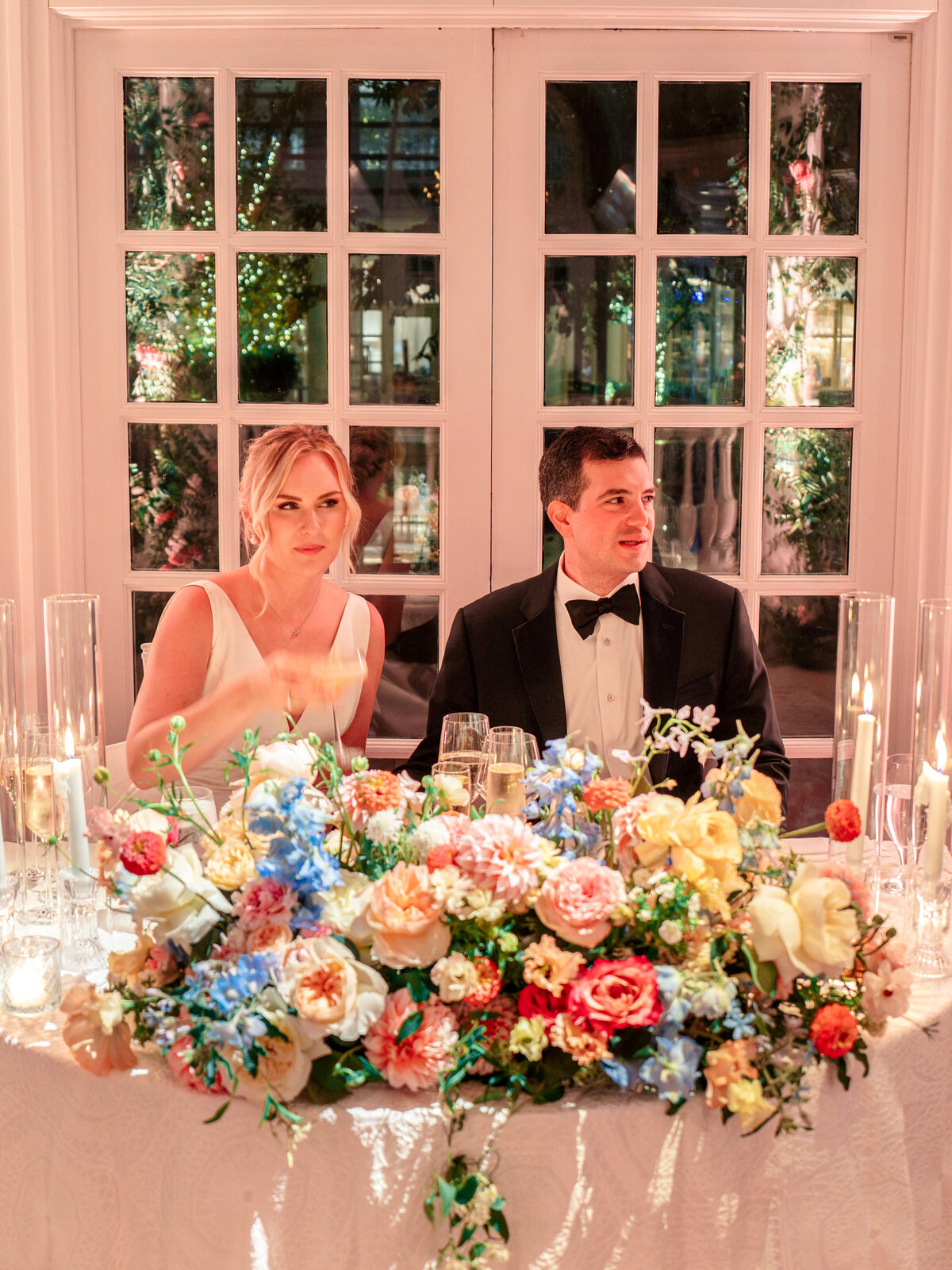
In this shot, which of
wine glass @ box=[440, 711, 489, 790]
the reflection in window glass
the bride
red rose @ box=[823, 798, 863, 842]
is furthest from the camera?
the reflection in window glass

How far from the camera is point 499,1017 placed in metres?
1.18

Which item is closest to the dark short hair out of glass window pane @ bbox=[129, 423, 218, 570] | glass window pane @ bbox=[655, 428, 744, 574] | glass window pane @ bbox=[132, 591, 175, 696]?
glass window pane @ bbox=[655, 428, 744, 574]

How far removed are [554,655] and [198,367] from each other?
113 centimetres

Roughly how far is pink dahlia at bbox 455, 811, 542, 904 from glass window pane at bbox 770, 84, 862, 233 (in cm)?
211

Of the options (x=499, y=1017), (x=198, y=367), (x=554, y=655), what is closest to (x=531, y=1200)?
(x=499, y=1017)

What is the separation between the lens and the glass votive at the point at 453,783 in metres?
1.32

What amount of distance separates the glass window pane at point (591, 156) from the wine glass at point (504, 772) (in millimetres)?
1700

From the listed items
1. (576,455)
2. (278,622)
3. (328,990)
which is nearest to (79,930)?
(328,990)

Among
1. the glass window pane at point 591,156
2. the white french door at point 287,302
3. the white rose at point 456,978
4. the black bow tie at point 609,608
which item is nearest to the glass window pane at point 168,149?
the white french door at point 287,302

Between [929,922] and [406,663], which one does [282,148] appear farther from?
[929,922]

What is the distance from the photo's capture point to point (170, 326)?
2.87 meters

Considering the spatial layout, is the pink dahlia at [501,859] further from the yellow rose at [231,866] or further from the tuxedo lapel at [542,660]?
the tuxedo lapel at [542,660]

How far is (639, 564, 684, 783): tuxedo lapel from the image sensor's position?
2.54m

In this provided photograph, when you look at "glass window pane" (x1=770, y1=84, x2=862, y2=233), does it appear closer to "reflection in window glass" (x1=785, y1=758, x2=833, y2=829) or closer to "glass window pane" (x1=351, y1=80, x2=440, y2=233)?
"glass window pane" (x1=351, y1=80, x2=440, y2=233)
